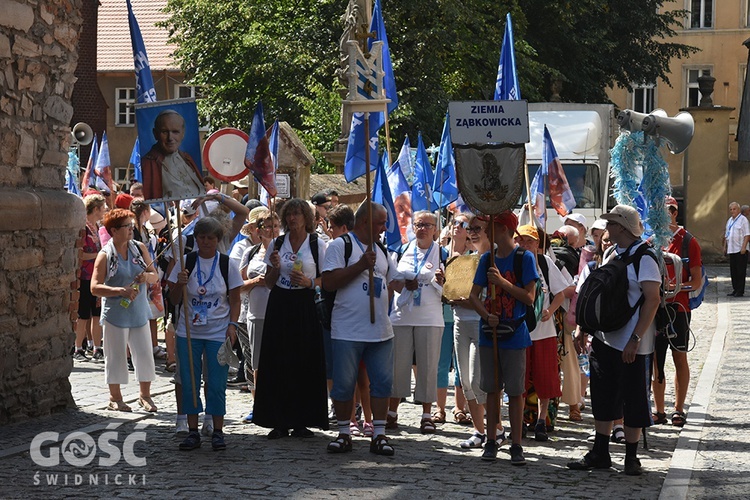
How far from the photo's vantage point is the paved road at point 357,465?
782 cm

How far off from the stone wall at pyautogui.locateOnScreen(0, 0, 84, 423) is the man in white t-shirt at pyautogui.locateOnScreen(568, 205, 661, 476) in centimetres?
439

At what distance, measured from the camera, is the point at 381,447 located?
30.1ft

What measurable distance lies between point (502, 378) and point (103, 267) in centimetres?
389

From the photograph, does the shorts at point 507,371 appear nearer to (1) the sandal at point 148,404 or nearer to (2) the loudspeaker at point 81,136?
(1) the sandal at point 148,404

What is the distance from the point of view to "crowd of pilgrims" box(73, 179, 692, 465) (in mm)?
9305

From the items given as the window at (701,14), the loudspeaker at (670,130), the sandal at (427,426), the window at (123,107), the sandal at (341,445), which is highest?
the window at (701,14)

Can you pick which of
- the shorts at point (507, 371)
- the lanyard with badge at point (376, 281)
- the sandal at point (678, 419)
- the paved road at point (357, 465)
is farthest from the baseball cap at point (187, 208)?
the sandal at point (678, 419)

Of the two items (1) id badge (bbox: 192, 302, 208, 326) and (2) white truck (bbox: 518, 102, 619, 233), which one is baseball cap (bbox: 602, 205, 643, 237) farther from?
(2) white truck (bbox: 518, 102, 619, 233)

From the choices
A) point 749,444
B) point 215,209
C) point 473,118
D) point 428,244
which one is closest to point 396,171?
point 215,209

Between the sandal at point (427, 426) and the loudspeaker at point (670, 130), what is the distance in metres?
3.01

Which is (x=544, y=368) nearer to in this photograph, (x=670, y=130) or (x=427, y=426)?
(x=427, y=426)

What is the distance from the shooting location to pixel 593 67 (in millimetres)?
38781

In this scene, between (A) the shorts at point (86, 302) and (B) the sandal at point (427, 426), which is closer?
(B) the sandal at point (427, 426)

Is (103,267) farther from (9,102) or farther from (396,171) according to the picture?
(396,171)
